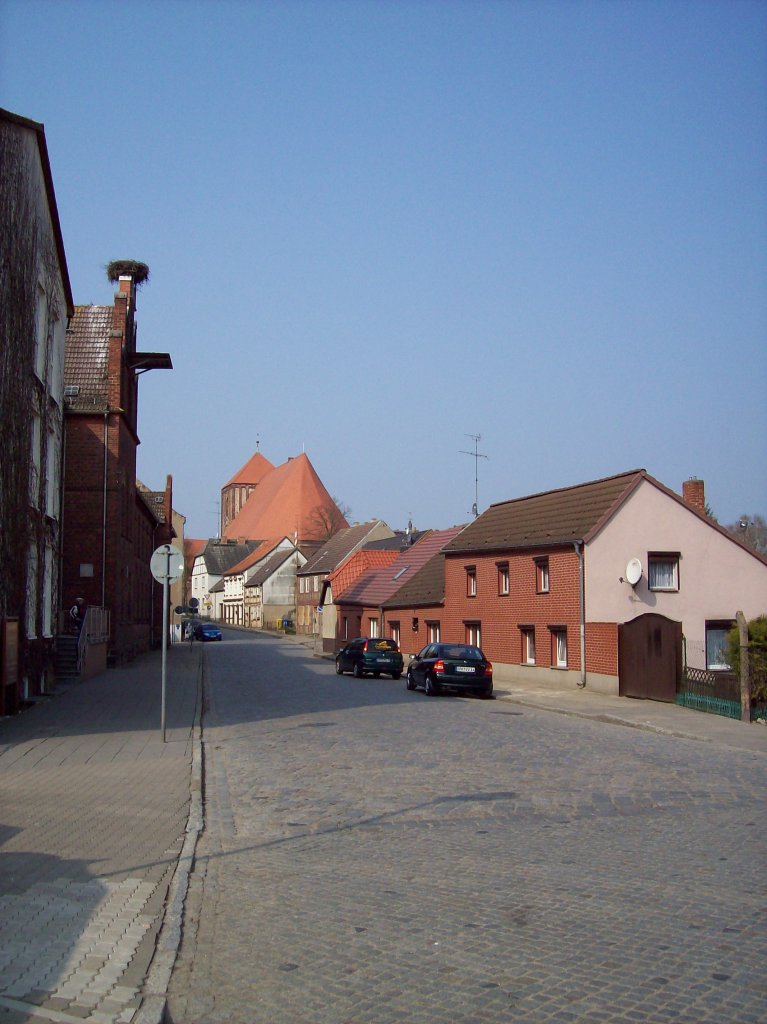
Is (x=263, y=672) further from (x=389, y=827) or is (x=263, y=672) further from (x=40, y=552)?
(x=389, y=827)

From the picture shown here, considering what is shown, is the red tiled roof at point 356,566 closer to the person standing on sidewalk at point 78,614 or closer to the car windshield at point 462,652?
the person standing on sidewalk at point 78,614

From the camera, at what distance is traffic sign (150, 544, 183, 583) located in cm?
1543

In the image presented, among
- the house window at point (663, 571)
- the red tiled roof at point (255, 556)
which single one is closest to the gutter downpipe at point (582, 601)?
the house window at point (663, 571)

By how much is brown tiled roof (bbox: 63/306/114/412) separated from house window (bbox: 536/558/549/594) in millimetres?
15404

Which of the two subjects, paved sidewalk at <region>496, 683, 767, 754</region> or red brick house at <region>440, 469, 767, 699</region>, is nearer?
paved sidewalk at <region>496, 683, 767, 754</region>

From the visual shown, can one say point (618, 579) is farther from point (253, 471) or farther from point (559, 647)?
point (253, 471)

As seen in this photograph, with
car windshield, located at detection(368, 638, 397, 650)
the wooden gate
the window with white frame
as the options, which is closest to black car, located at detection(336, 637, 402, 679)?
car windshield, located at detection(368, 638, 397, 650)

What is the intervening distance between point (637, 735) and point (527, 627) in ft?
45.3

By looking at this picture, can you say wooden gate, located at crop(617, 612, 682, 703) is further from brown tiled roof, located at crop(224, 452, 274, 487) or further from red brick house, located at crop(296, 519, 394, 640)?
brown tiled roof, located at crop(224, 452, 274, 487)

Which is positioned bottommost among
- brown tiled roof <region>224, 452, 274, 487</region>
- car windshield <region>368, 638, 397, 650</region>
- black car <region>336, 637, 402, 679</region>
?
black car <region>336, 637, 402, 679</region>

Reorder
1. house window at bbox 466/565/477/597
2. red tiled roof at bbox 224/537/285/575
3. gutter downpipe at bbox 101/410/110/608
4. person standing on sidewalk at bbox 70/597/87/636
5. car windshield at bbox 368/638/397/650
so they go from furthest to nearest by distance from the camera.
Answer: red tiled roof at bbox 224/537/285/575 < house window at bbox 466/565/477/597 < car windshield at bbox 368/638/397/650 < gutter downpipe at bbox 101/410/110/608 < person standing on sidewalk at bbox 70/597/87/636

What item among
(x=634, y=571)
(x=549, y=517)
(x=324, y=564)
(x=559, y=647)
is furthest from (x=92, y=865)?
(x=324, y=564)

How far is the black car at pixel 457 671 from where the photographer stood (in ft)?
88.2

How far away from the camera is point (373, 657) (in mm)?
35969
